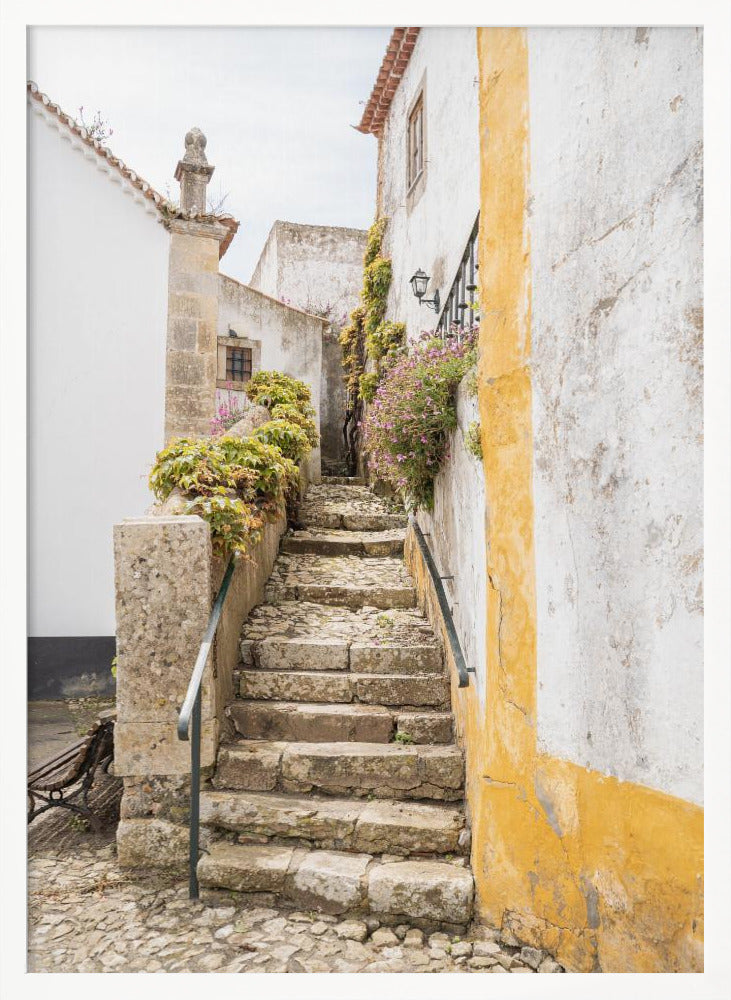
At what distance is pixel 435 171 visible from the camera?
22.1 ft

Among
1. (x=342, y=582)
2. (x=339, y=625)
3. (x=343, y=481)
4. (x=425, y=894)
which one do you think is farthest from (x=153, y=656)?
(x=343, y=481)

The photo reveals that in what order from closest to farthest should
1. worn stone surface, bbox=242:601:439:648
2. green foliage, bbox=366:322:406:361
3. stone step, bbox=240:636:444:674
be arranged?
stone step, bbox=240:636:444:674 → worn stone surface, bbox=242:601:439:648 → green foliage, bbox=366:322:406:361

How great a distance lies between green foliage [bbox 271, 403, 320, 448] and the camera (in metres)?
7.74

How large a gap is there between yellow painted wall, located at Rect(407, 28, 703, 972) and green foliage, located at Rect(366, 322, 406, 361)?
16.6ft

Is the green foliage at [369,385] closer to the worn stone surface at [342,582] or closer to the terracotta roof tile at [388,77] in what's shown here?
the terracotta roof tile at [388,77]

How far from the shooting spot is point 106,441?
5859 mm

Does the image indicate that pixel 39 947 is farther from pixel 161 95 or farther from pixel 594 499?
pixel 161 95

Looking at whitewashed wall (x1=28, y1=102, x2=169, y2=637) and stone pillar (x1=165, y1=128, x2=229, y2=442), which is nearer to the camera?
whitewashed wall (x1=28, y1=102, x2=169, y2=637)

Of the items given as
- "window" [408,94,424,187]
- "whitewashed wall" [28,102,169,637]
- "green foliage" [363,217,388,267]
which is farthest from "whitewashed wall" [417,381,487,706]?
"green foliage" [363,217,388,267]

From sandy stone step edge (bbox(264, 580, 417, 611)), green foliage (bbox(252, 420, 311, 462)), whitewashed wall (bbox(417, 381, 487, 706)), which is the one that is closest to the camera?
whitewashed wall (bbox(417, 381, 487, 706))

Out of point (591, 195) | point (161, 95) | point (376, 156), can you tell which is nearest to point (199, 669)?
point (591, 195)

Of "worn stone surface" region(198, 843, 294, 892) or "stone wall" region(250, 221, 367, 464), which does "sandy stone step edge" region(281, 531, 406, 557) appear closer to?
"worn stone surface" region(198, 843, 294, 892)

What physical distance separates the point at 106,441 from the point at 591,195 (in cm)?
448

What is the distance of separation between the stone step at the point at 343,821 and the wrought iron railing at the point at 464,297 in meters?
2.52
